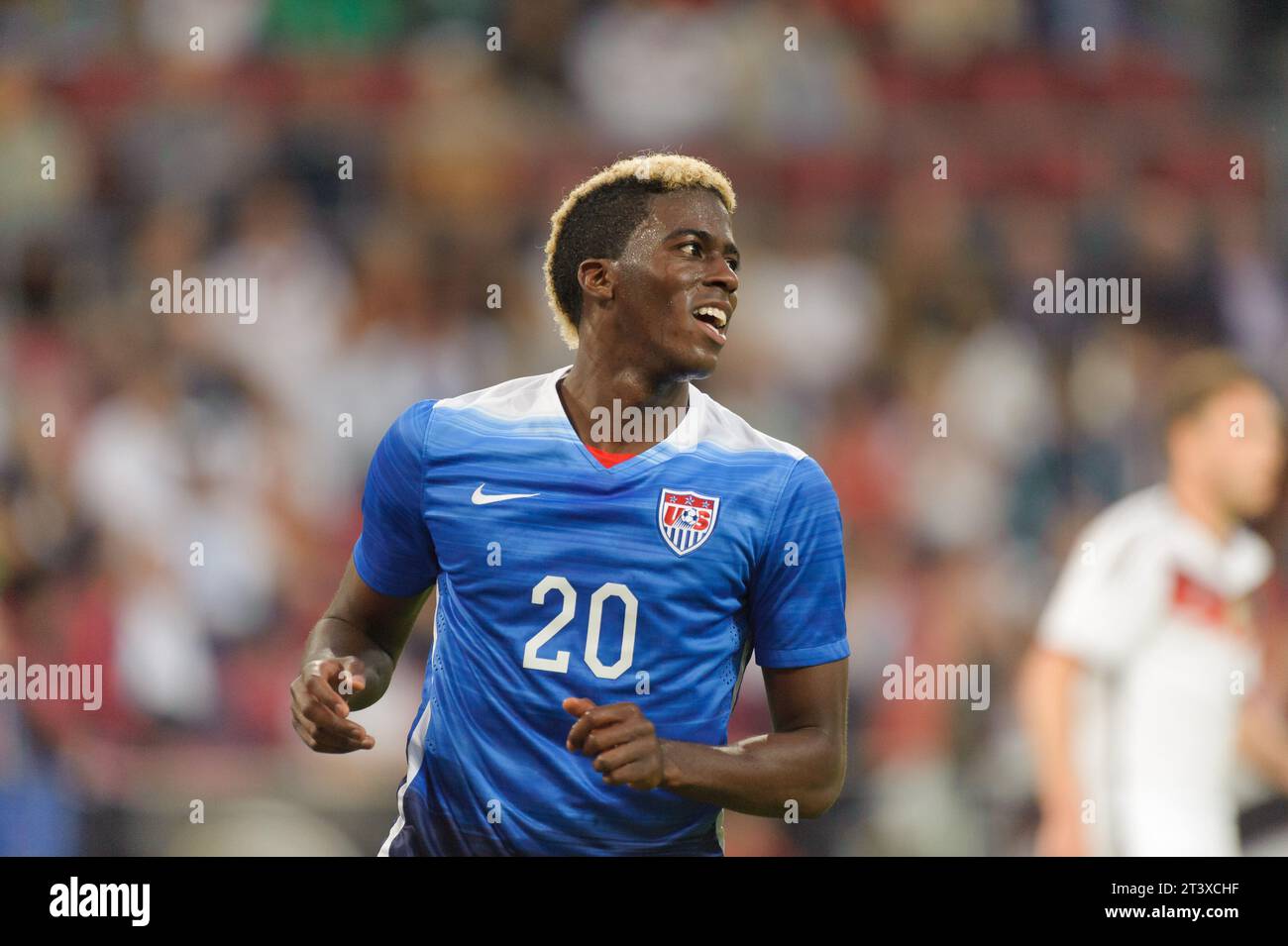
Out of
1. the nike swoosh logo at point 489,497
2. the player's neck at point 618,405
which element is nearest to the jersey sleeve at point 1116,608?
the player's neck at point 618,405

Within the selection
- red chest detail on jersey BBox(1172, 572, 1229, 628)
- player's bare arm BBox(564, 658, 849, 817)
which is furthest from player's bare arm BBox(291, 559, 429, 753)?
red chest detail on jersey BBox(1172, 572, 1229, 628)

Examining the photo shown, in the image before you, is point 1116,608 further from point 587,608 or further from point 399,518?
point 399,518

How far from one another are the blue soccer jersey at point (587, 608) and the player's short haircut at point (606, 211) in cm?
38

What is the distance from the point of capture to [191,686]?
630 centimetres

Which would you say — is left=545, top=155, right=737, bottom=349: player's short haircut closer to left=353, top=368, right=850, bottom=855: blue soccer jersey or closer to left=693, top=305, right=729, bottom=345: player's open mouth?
left=693, top=305, right=729, bottom=345: player's open mouth

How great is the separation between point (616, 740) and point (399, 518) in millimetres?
823

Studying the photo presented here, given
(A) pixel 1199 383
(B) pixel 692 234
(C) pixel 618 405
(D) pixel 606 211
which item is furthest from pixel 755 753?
(A) pixel 1199 383

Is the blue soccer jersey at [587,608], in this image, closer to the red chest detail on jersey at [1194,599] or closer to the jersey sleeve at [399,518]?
the jersey sleeve at [399,518]

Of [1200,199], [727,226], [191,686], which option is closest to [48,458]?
[191,686]

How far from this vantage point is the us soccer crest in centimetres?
314

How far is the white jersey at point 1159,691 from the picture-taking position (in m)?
5.11

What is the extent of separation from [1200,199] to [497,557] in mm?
5815

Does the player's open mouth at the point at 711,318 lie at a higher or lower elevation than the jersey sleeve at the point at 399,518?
higher
